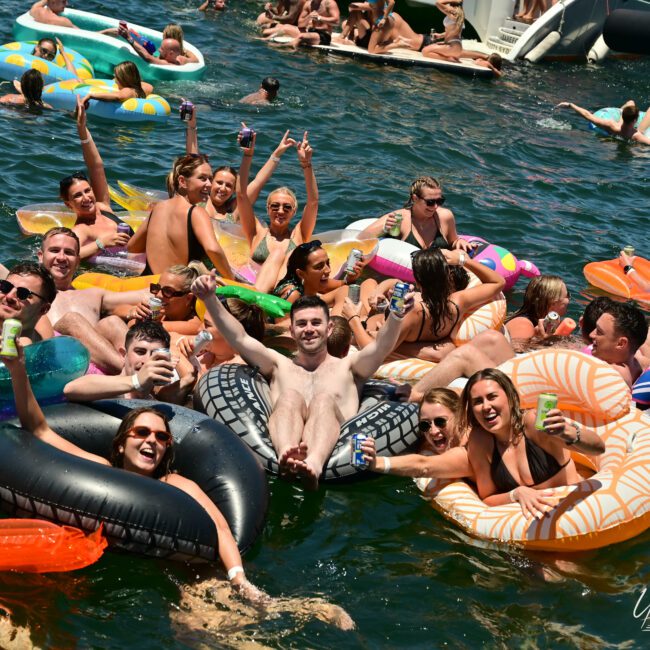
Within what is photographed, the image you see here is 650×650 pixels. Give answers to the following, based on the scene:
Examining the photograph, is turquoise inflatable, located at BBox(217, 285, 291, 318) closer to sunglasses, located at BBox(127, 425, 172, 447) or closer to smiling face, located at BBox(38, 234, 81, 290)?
smiling face, located at BBox(38, 234, 81, 290)

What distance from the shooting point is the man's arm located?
6.57 metres

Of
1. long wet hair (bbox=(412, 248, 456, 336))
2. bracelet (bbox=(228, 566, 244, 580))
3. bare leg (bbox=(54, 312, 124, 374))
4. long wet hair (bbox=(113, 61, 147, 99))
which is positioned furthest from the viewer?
long wet hair (bbox=(113, 61, 147, 99))

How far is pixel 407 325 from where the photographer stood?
8203 millimetres

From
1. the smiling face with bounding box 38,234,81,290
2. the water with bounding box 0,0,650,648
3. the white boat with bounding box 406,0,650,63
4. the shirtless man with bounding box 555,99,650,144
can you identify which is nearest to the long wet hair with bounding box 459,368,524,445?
the water with bounding box 0,0,650,648

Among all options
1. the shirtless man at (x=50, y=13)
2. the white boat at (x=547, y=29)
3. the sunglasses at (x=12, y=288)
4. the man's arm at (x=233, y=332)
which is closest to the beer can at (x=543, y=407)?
the man's arm at (x=233, y=332)

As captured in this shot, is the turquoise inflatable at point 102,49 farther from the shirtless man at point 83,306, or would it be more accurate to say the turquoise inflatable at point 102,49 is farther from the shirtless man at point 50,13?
the shirtless man at point 83,306

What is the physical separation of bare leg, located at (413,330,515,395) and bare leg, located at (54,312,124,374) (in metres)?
2.21

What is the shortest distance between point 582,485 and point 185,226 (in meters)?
4.26

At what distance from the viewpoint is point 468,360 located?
7.71m

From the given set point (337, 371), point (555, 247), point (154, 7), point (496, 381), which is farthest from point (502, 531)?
point (154, 7)

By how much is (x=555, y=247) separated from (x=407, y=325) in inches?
173

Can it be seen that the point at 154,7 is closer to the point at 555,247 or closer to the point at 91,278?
the point at 555,247

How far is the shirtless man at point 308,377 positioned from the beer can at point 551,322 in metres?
2.27
